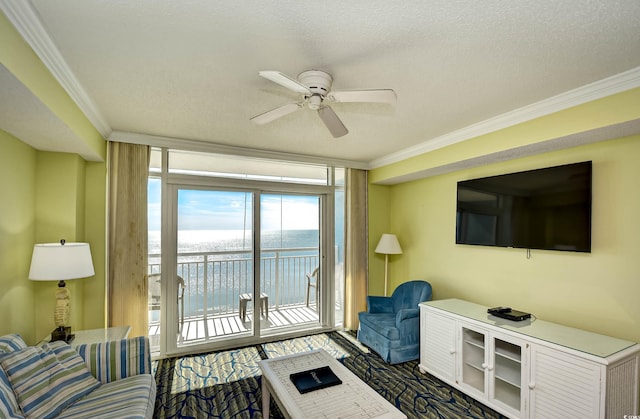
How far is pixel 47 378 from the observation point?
183 centimetres

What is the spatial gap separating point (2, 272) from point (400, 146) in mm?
3761

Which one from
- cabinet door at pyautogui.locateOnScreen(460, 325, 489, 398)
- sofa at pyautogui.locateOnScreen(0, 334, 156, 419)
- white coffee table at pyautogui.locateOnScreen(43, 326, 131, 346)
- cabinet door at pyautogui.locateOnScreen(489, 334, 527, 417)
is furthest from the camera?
cabinet door at pyautogui.locateOnScreen(460, 325, 489, 398)

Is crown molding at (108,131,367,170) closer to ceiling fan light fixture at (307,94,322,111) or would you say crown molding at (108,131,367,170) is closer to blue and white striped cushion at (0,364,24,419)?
ceiling fan light fixture at (307,94,322,111)

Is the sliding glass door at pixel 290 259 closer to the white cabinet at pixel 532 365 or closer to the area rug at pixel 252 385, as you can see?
the area rug at pixel 252 385

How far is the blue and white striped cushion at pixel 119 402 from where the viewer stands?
1.74 metres

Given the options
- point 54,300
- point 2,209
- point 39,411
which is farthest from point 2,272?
point 39,411

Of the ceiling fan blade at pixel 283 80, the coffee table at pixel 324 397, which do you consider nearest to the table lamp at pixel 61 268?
the coffee table at pixel 324 397

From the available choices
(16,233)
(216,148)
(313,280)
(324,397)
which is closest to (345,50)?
(324,397)

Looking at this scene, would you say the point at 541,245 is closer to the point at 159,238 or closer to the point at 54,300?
the point at 159,238

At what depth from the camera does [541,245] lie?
8.62 ft

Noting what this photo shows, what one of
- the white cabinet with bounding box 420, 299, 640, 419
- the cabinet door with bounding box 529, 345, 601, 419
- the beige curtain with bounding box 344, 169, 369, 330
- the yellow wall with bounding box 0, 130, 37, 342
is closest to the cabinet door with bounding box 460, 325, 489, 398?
the white cabinet with bounding box 420, 299, 640, 419

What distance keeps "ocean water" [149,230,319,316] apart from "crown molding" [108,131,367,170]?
100 centimetres

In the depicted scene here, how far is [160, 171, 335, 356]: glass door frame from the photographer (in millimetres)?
3469

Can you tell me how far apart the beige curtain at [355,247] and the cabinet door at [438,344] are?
1322mm
